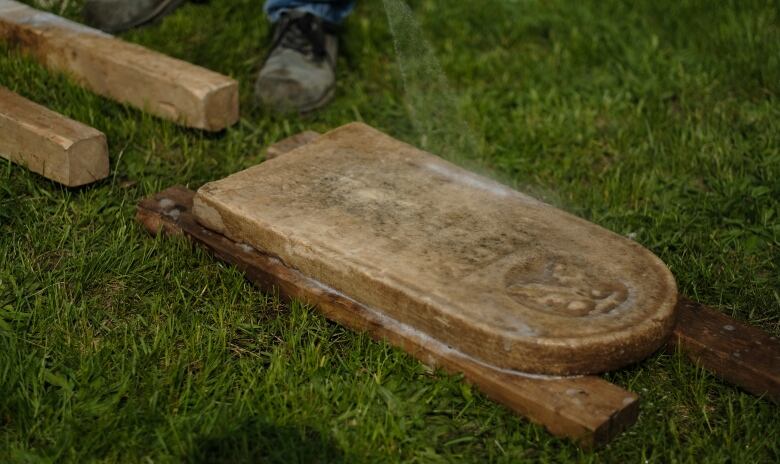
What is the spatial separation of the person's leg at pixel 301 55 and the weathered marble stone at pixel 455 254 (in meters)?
0.77

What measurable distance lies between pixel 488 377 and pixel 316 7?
2.12 meters

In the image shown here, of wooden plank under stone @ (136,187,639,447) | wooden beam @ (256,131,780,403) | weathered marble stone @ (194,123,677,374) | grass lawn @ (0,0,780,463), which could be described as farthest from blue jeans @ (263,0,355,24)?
wooden beam @ (256,131,780,403)

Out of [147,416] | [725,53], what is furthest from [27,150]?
[725,53]

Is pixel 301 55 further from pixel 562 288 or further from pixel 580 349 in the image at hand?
pixel 580 349

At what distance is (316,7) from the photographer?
3.99 meters

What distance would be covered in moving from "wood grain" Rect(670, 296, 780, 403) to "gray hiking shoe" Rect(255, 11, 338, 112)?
172 cm

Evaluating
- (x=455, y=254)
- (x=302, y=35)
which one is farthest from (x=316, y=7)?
(x=455, y=254)

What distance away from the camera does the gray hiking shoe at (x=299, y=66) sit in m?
3.74

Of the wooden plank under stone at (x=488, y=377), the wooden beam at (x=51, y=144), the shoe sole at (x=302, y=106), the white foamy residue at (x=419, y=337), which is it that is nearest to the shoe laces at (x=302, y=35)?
the shoe sole at (x=302, y=106)

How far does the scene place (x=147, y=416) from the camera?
226cm

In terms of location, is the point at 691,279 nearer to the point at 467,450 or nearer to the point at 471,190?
the point at 471,190

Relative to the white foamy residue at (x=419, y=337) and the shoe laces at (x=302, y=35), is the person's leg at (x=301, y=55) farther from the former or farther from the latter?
the white foamy residue at (x=419, y=337)

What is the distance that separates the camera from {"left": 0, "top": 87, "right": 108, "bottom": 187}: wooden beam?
2.89 metres

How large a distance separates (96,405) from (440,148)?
5.50 ft
